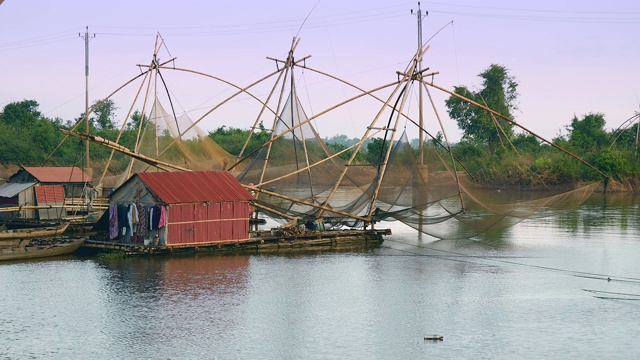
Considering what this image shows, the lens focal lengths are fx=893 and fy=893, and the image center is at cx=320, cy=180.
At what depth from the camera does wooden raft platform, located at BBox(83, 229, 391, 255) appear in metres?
23.2

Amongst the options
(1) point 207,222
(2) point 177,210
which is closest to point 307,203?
(1) point 207,222

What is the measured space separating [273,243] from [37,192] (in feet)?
34.6

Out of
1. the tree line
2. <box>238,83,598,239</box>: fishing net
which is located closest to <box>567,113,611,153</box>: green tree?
the tree line

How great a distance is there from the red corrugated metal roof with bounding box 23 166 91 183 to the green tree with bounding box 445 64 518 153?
34.0 m

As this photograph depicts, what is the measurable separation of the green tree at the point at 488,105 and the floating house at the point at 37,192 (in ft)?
115

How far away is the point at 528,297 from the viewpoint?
1934 centimetres

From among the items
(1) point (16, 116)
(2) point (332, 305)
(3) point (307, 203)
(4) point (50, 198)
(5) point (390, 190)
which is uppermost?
(1) point (16, 116)

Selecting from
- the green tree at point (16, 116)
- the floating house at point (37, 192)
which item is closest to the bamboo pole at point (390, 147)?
the floating house at point (37, 192)

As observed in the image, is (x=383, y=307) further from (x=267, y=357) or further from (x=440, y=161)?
(x=440, y=161)

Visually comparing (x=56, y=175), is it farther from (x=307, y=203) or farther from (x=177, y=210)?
(x=307, y=203)

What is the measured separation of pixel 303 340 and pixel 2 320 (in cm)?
573

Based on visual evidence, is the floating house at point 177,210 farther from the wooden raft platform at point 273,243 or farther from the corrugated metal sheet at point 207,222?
the wooden raft platform at point 273,243

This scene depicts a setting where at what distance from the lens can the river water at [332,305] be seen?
1519cm

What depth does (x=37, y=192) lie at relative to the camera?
3122 cm
